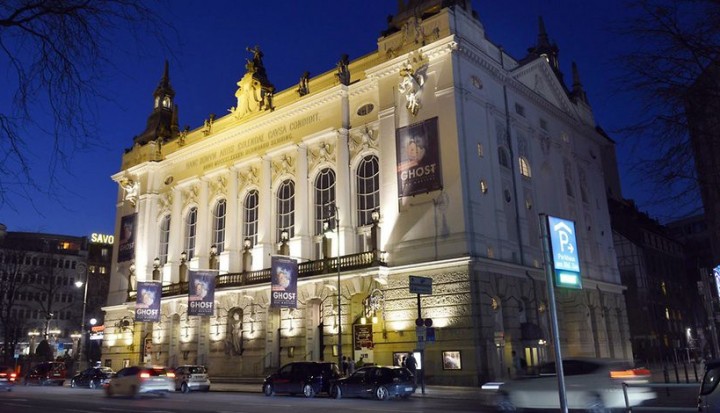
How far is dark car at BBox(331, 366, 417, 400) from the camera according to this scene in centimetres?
2445

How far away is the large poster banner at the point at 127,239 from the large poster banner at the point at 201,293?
1740 cm

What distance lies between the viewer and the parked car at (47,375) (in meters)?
43.8

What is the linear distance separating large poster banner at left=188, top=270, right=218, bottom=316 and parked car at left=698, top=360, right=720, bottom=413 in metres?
33.9

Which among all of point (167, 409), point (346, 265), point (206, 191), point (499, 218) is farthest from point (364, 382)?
point (206, 191)

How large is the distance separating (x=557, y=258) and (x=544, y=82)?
40.3 m

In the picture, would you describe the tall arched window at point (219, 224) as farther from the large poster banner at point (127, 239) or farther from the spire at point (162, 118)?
the spire at point (162, 118)

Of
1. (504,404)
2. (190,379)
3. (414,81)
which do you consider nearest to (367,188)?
(414,81)

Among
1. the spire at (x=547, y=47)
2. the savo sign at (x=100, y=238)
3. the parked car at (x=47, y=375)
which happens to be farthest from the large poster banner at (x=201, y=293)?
the savo sign at (x=100, y=238)

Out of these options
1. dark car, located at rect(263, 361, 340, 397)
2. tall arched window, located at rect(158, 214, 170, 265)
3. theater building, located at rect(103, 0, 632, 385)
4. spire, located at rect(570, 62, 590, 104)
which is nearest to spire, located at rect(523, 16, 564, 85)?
spire, located at rect(570, 62, 590, 104)

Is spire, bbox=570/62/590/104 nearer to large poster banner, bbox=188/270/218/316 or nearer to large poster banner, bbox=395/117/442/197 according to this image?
large poster banner, bbox=395/117/442/197

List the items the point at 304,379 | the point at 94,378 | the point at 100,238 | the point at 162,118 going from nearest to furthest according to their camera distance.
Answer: the point at 304,379 → the point at 94,378 → the point at 162,118 → the point at 100,238

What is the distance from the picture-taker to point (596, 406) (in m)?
15.7

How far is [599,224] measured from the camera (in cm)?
4844

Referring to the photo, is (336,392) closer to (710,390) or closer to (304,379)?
(304,379)
